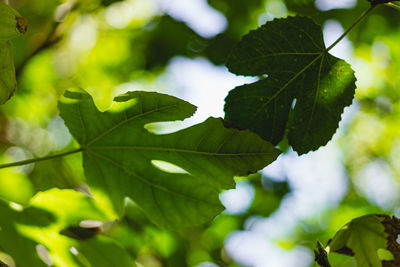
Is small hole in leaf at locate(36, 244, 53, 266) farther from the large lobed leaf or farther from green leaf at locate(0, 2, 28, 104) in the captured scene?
green leaf at locate(0, 2, 28, 104)

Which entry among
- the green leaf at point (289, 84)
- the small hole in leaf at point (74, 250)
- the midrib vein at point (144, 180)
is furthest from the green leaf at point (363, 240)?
the small hole in leaf at point (74, 250)

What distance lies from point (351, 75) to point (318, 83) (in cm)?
10

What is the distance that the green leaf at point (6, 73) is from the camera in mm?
1197

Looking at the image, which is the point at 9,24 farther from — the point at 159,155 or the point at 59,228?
the point at 59,228

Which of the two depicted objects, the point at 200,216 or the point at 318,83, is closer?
the point at 200,216

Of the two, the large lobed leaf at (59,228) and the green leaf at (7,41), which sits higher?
the green leaf at (7,41)

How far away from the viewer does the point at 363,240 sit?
48.1 inches

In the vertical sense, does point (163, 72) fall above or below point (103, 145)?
below

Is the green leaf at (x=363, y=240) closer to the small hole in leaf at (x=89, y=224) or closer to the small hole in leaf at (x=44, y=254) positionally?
the small hole in leaf at (x=89, y=224)

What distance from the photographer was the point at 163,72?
370 cm

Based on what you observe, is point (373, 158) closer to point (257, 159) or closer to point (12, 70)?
point (257, 159)

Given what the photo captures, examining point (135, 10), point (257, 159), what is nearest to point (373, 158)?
point (135, 10)

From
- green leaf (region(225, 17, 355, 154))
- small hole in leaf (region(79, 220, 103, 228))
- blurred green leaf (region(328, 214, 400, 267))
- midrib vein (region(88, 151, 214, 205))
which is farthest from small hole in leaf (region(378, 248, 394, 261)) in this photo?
small hole in leaf (region(79, 220, 103, 228))

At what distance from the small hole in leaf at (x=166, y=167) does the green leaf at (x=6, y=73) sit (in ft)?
1.51
